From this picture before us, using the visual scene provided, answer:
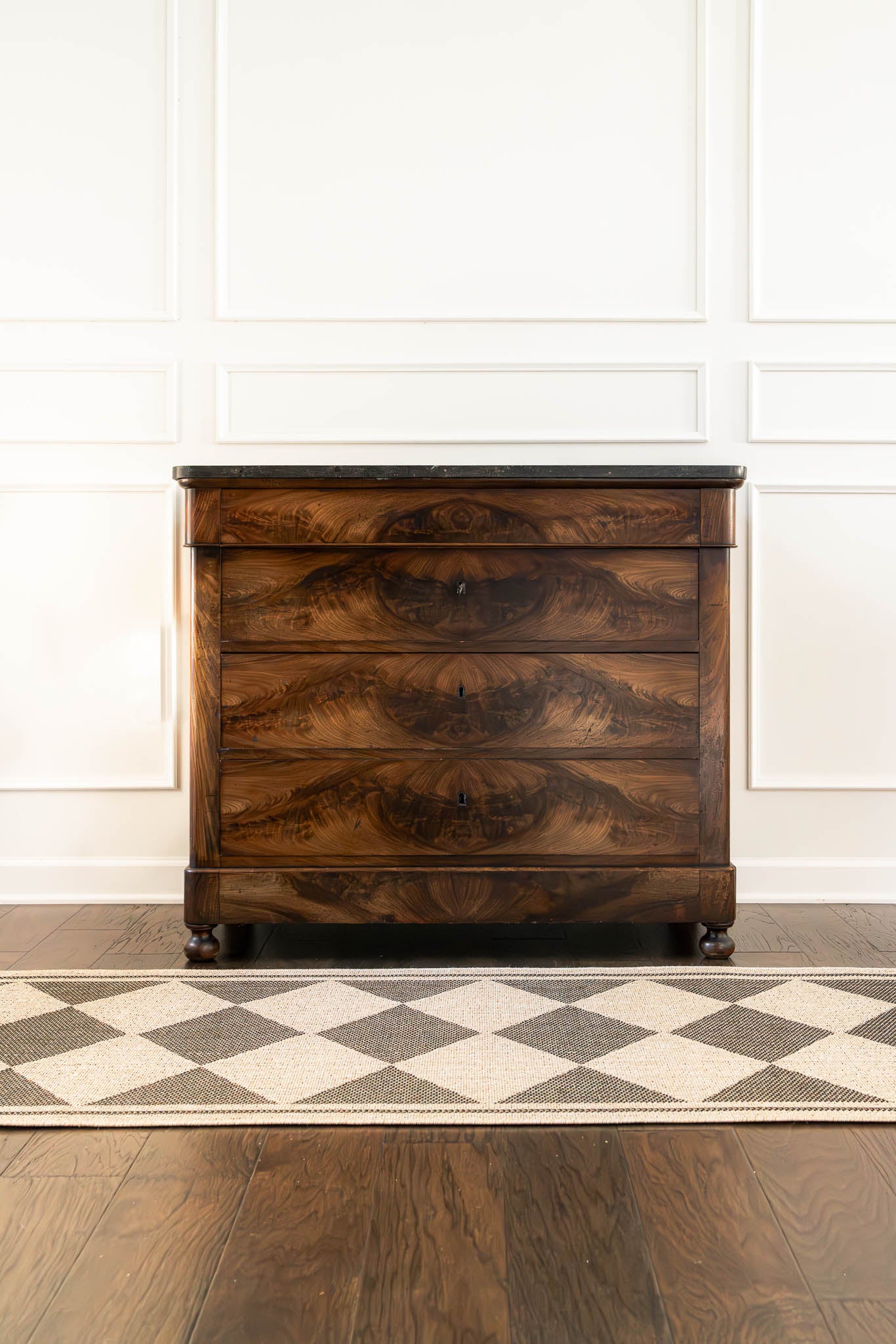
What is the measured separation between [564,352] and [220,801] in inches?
50.4

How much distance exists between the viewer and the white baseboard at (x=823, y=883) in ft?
7.33

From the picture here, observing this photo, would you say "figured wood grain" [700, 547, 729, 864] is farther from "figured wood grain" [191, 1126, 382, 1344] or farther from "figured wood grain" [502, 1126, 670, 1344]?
"figured wood grain" [191, 1126, 382, 1344]

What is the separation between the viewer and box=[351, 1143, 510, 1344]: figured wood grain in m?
0.83

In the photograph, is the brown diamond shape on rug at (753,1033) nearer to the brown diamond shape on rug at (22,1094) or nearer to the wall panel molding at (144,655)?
the brown diamond shape on rug at (22,1094)

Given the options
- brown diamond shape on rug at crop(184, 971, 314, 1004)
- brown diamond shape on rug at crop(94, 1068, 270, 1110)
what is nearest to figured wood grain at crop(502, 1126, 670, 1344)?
brown diamond shape on rug at crop(94, 1068, 270, 1110)

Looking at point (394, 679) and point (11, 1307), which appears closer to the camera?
point (11, 1307)

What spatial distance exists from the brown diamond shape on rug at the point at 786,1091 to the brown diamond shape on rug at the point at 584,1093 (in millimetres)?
92

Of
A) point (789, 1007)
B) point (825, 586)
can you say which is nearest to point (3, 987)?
point (789, 1007)

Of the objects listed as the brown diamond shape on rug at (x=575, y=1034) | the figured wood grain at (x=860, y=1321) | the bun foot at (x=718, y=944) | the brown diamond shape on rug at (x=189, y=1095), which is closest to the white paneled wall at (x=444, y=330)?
the bun foot at (x=718, y=944)

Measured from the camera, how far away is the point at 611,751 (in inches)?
70.1

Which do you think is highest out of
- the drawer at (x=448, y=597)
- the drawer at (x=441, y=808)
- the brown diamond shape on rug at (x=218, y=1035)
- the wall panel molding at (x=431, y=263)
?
the wall panel molding at (x=431, y=263)

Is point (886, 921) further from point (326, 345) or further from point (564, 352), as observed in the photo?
point (326, 345)

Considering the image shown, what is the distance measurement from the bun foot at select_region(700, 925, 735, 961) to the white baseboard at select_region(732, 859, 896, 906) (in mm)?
437

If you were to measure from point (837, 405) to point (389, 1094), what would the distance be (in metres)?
1.83
